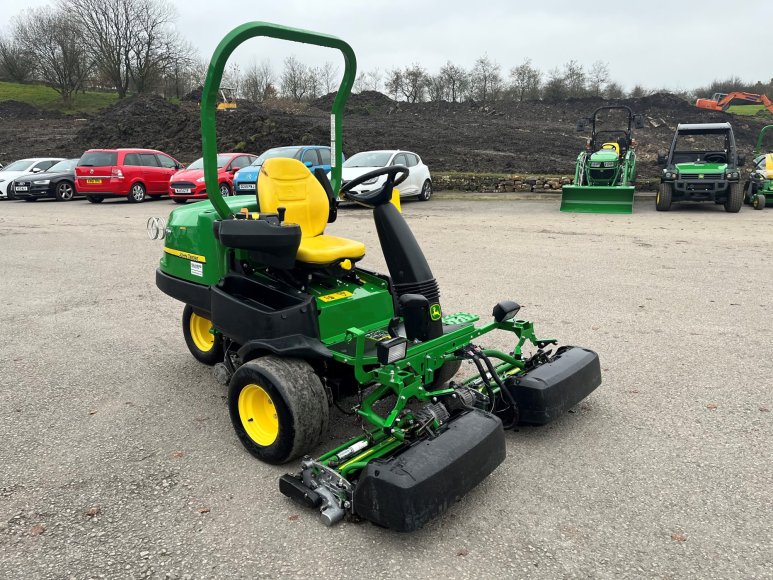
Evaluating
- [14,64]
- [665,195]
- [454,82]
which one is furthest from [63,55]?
[665,195]

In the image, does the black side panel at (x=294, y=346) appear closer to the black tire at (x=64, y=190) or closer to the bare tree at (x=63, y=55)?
the black tire at (x=64, y=190)

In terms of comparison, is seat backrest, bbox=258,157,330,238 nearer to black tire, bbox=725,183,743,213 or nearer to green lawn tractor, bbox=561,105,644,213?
green lawn tractor, bbox=561,105,644,213

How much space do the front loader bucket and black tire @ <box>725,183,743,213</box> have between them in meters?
2.13

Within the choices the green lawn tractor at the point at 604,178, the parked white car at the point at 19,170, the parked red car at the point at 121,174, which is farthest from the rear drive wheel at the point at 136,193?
the green lawn tractor at the point at 604,178

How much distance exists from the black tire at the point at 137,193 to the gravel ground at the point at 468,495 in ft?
35.0

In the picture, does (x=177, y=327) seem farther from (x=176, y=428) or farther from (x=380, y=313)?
(x=380, y=313)

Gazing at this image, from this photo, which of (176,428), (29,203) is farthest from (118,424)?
(29,203)

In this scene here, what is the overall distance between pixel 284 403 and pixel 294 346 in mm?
339

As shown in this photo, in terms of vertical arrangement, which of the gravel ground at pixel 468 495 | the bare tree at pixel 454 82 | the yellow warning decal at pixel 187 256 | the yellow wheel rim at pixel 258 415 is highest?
the bare tree at pixel 454 82

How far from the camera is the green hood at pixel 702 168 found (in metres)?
13.3

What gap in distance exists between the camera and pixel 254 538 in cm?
256

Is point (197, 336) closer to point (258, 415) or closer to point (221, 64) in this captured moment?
→ point (258, 415)

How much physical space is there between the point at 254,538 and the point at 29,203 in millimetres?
18342

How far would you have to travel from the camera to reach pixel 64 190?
58.9ft
